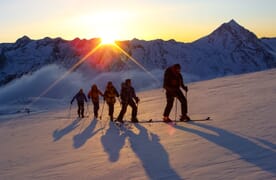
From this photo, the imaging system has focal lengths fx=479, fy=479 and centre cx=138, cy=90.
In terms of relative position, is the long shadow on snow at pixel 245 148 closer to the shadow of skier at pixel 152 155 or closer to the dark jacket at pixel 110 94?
the shadow of skier at pixel 152 155

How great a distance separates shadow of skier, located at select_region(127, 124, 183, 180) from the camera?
27.0 ft

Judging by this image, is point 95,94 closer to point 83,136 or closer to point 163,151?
point 83,136

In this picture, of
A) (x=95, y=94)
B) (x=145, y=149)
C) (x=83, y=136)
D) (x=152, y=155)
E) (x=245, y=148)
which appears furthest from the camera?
(x=95, y=94)

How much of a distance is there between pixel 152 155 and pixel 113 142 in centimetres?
272

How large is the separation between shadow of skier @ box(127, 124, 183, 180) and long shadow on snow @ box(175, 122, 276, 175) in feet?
3.74

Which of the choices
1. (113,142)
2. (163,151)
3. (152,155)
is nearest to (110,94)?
(113,142)

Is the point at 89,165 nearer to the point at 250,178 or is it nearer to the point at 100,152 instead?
the point at 100,152

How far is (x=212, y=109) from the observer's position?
16.3 m

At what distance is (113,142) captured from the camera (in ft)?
40.7

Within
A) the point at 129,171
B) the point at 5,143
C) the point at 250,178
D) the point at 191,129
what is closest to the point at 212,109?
the point at 191,129

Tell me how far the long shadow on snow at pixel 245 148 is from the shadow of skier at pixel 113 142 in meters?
1.93

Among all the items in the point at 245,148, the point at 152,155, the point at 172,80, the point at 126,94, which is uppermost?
the point at 172,80

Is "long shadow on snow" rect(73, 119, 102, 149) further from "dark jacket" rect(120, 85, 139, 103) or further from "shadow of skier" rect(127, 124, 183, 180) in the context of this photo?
"dark jacket" rect(120, 85, 139, 103)

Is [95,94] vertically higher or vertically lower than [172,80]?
lower
